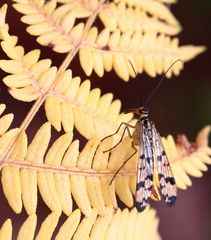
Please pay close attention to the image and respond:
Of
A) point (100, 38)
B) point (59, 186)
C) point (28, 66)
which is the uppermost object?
point (100, 38)

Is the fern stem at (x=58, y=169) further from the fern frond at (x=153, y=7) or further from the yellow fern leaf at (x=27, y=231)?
the fern frond at (x=153, y=7)

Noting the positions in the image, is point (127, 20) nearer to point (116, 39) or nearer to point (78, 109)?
point (116, 39)

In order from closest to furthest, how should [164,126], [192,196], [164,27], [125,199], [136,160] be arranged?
[125,199]
[136,160]
[164,27]
[164,126]
[192,196]

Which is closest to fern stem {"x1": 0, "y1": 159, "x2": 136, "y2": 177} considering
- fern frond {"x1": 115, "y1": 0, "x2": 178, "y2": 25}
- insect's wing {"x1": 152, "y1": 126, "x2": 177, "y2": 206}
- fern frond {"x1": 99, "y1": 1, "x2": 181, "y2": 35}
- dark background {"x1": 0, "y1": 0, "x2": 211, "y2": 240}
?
insect's wing {"x1": 152, "y1": 126, "x2": 177, "y2": 206}

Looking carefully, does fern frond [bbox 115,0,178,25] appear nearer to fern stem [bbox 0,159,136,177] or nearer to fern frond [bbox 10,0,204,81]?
fern frond [bbox 10,0,204,81]

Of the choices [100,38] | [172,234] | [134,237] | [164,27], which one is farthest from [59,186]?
[172,234]

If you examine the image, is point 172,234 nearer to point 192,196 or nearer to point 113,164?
point 192,196

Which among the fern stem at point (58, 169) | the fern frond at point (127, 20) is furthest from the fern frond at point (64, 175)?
the fern frond at point (127, 20)

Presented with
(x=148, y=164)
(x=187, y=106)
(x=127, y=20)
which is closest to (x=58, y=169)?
(x=148, y=164)
